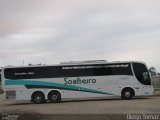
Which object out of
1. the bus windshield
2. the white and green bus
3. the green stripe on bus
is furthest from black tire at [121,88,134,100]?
the green stripe on bus

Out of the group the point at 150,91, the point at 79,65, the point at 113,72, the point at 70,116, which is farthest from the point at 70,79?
the point at 70,116

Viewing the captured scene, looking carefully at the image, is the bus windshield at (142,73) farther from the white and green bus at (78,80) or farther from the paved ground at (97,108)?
the paved ground at (97,108)

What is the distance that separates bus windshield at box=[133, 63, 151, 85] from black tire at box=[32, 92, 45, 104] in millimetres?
7237

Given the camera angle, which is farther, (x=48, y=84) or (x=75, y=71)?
(x=75, y=71)

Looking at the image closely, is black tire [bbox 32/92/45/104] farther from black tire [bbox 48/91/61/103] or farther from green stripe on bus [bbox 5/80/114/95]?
green stripe on bus [bbox 5/80/114/95]

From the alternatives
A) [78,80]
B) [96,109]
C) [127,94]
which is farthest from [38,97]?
[96,109]

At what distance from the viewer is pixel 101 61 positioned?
32.5 m

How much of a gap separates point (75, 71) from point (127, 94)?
429 centimetres

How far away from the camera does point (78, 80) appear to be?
31.8m

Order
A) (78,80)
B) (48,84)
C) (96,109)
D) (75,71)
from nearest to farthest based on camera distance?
(96,109) < (48,84) < (78,80) < (75,71)

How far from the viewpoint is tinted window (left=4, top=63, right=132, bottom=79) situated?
104 ft

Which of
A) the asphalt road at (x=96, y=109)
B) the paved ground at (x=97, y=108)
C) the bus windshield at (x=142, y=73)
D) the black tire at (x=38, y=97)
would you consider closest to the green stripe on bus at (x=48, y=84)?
the black tire at (x=38, y=97)

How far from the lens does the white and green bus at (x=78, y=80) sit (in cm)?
3141

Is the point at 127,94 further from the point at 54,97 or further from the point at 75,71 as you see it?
the point at 54,97
